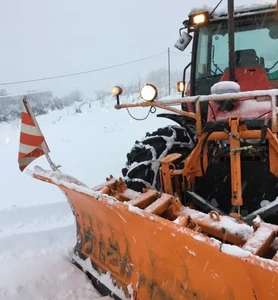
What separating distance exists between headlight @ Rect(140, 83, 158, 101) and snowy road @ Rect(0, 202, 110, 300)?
1.56 m

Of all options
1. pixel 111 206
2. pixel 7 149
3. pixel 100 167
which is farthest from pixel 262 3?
pixel 7 149

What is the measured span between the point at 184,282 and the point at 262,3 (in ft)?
10.8

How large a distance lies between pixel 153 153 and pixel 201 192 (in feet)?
2.14

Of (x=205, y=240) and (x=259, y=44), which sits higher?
(x=259, y=44)

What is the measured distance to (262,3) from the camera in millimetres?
4285

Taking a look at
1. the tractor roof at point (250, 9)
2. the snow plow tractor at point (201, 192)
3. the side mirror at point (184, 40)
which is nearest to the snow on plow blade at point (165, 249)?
the snow plow tractor at point (201, 192)

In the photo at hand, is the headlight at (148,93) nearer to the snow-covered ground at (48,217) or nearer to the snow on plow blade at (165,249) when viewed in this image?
the snow on plow blade at (165,249)

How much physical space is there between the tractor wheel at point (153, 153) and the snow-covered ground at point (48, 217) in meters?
0.93

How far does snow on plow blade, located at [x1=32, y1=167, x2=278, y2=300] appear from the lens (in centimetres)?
179

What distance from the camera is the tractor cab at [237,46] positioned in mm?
Result: 3947

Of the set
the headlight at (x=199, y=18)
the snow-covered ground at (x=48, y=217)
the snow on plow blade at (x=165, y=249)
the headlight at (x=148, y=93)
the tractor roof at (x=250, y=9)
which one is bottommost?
the snow-covered ground at (x=48, y=217)

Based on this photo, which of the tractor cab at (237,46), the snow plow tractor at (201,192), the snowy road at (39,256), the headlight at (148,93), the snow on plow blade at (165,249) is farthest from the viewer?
the tractor cab at (237,46)

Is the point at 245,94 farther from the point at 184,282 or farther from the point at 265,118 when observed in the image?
the point at 184,282

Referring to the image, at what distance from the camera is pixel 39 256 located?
12.5 ft
